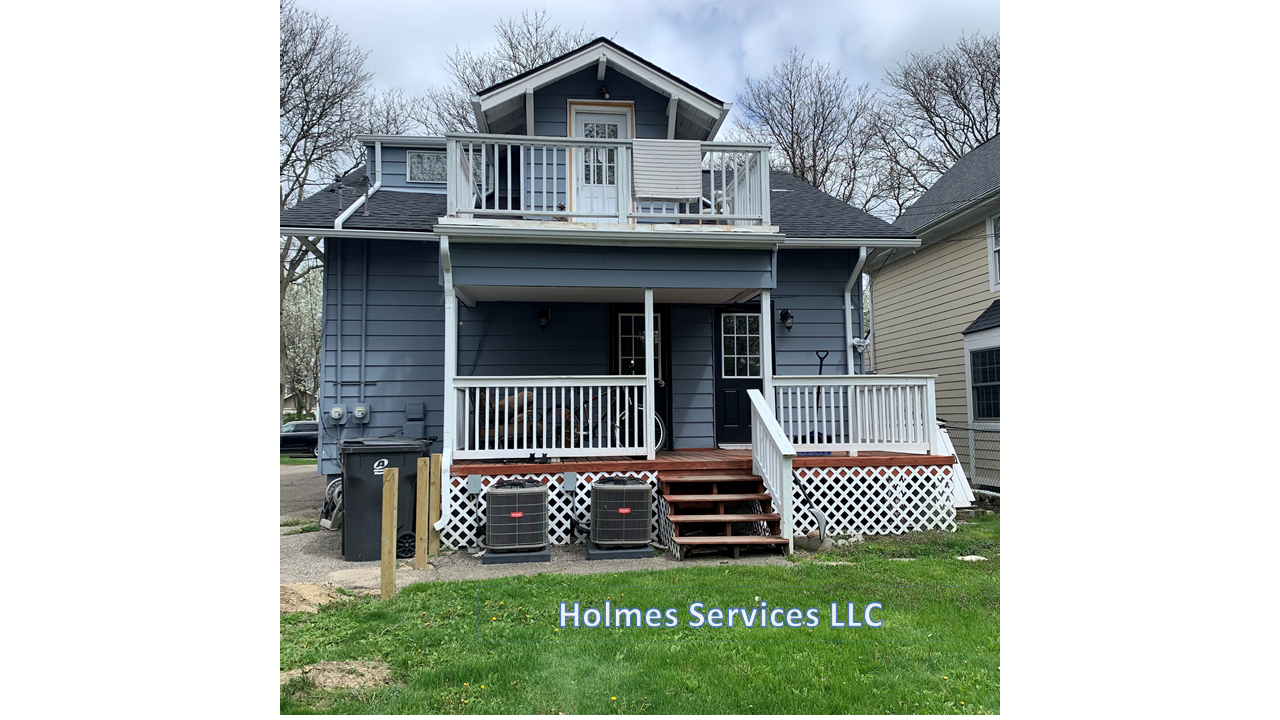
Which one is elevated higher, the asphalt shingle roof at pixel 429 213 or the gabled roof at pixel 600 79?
the gabled roof at pixel 600 79

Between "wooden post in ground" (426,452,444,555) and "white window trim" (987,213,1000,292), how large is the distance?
7.53 metres

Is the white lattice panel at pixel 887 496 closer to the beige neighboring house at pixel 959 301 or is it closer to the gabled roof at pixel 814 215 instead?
the beige neighboring house at pixel 959 301

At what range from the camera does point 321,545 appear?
20.2 feet

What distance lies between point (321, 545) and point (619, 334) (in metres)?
3.78

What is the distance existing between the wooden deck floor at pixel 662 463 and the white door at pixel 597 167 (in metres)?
2.23

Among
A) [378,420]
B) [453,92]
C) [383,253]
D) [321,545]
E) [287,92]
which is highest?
[453,92]

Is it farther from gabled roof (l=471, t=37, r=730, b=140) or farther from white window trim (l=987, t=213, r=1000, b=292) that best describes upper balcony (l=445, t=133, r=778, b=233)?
white window trim (l=987, t=213, r=1000, b=292)

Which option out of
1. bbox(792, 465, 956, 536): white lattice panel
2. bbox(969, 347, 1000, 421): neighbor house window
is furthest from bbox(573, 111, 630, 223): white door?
bbox(969, 347, 1000, 421): neighbor house window

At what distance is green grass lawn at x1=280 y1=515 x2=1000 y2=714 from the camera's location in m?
2.99

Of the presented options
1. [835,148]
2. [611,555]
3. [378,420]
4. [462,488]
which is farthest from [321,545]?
[835,148]

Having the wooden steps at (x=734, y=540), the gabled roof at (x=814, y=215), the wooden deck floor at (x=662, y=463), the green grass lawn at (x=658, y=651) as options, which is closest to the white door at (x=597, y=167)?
the gabled roof at (x=814, y=215)

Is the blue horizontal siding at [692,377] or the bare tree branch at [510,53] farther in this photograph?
the blue horizontal siding at [692,377]

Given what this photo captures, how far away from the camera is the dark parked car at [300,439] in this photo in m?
13.9

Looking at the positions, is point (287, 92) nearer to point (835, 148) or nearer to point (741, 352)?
point (741, 352)
